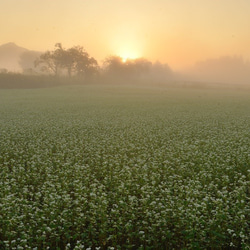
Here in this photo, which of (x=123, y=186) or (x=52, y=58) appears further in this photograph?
(x=52, y=58)

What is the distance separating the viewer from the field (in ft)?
30.7

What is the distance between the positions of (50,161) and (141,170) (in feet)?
17.6

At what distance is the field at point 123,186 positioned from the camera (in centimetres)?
934

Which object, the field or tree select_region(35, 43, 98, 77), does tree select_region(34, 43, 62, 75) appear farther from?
the field

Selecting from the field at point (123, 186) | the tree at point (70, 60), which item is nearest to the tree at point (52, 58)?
the tree at point (70, 60)

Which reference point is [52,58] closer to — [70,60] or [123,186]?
[70,60]

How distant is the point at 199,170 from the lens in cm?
1609

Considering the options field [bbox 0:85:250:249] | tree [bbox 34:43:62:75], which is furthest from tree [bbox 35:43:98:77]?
field [bbox 0:85:250:249]

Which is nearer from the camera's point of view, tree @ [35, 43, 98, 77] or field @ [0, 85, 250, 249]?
field @ [0, 85, 250, 249]

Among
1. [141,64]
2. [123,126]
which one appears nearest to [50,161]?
[123,126]

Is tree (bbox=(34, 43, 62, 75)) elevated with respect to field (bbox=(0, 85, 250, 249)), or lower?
elevated

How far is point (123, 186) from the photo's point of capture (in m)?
12.4

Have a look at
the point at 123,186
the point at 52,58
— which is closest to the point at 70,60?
Answer: the point at 52,58

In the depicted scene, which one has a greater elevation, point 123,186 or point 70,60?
point 70,60
